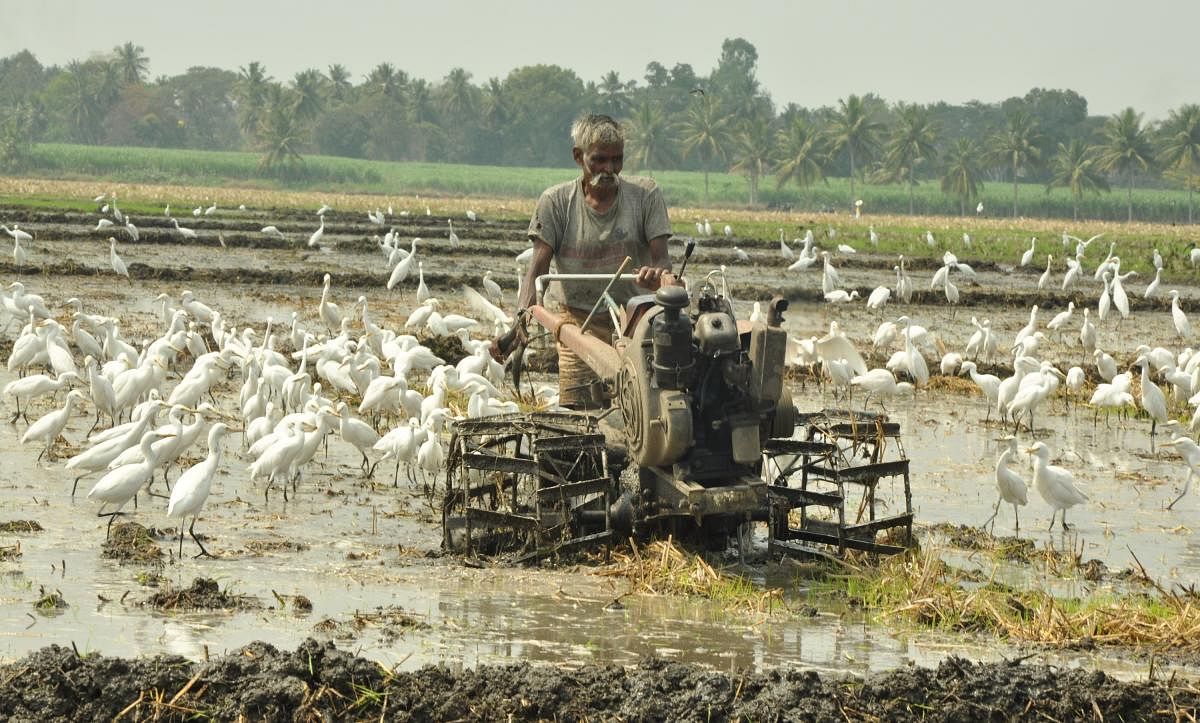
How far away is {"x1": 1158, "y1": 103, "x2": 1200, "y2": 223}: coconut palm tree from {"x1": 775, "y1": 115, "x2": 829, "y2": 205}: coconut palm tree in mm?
23140

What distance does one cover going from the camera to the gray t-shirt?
333 inches

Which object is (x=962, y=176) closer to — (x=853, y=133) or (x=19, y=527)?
(x=853, y=133)

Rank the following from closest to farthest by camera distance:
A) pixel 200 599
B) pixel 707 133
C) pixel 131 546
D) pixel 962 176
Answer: pixel 200 599 → pixel 131 546 → pixel 962 176 → pixel 707 133

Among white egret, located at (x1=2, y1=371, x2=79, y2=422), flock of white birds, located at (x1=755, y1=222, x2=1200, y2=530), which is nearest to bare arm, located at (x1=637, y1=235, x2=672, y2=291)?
flock of white birds, located at (x1=755, y1=222, x2=1200, y2=530)

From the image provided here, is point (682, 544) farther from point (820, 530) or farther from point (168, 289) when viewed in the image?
point (168, 289)

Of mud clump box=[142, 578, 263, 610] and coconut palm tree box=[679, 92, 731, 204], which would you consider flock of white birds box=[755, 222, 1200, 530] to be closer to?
mud clump box=[142, 578, 263, 610]

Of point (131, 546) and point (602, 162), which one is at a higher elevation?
point (602, 162)

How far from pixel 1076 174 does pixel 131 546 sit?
94578mm

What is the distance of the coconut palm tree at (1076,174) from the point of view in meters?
95.8

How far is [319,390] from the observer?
12.7 m

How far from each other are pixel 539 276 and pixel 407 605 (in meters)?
2.26

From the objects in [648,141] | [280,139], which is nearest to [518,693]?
[280,139]

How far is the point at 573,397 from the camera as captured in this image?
356 inches

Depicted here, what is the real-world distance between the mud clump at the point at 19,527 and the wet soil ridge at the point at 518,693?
10.4 feet
